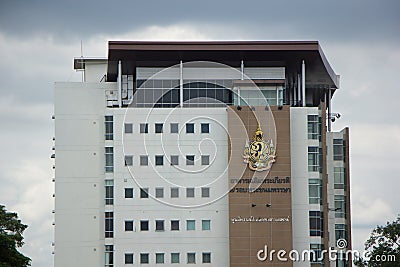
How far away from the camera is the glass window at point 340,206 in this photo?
78044 millimetres

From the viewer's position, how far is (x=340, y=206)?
257ft

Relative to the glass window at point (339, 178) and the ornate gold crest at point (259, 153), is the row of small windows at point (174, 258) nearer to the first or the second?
the ornate gold crest at point (259, 153)

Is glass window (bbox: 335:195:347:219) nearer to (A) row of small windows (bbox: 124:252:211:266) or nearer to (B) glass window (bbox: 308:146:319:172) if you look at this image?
(B) glass window (bbox: 308:146:319:172)

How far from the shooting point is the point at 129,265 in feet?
244

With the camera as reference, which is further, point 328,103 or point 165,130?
point 328,103

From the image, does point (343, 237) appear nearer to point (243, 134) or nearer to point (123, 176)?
point (243, 134)

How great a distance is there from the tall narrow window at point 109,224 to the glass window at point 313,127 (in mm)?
17092

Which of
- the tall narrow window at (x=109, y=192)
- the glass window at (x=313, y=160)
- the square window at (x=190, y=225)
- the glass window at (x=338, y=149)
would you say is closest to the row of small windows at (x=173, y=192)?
the tall narrow window at (x=109, y=192)

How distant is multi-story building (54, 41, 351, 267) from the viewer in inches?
2931

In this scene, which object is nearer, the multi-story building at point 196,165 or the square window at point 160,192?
the multi-story building at point 196,165

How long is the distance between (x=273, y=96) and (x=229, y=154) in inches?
231

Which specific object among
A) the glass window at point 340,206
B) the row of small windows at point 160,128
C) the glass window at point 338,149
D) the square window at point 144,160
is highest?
the row of small windows at point 160,128

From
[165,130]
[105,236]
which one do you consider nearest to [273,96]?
[165,130]

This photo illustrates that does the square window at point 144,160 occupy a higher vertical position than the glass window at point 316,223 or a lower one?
higher
